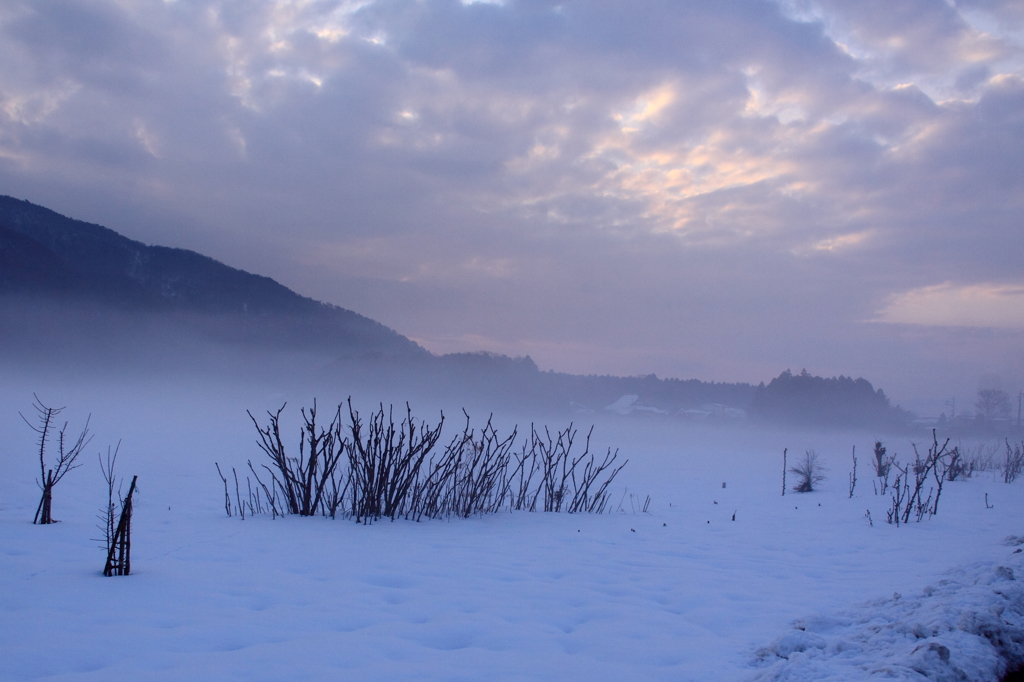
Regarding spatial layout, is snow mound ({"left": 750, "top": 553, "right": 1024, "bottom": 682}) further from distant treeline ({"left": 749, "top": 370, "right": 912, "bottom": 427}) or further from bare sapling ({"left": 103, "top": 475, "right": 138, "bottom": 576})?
distant treeline ({"left": 749, "top": 370, "right": 912, "bottom": 427})

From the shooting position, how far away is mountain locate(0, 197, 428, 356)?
46469 millimetres

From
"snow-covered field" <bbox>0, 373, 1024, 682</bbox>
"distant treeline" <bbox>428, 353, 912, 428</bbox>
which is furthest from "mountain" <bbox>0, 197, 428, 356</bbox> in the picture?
"snow-covered field" <bbox>0, 373, 1024, 682</bbox>

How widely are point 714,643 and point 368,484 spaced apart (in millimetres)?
4387

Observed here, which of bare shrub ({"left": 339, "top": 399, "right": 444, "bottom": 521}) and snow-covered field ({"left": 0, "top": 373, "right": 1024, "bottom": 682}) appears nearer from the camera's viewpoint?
snow-covered field ({"left": 0, "top": 373, "right": 1024, "bottom": 682})

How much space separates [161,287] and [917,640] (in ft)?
214

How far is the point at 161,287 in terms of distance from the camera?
2158 inches

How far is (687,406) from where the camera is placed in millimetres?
67062

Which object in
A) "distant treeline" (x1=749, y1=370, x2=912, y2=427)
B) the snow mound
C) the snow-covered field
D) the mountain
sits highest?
the mountain

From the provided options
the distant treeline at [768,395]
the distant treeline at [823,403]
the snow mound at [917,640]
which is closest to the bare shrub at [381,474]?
the snow mound at [917,640]

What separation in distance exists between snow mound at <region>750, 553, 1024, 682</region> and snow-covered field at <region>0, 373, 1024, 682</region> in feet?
0.04

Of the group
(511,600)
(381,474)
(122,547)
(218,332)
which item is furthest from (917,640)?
(218,332)

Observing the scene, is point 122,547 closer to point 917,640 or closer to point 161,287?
point 917,640

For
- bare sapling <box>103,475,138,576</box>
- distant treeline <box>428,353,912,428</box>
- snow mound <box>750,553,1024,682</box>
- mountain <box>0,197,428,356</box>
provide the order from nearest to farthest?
snow mound <box>750,553,1024,682</box> < bare sapling <box>103,475,138,576</box> < mountain <box>0,197,428,356</box> < distant treeline <box>428,353,912,428</box>

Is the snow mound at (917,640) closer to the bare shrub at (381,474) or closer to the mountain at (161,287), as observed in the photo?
the bare shrub at (381,474)
